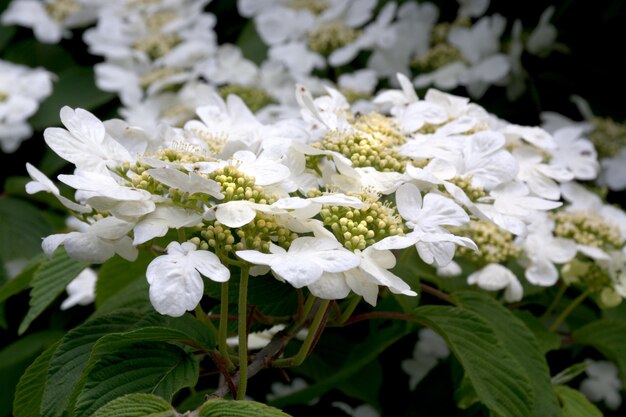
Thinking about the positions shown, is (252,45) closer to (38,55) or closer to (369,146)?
(38,55)

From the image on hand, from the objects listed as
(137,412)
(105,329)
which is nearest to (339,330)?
(105,329)

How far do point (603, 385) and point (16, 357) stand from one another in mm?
905

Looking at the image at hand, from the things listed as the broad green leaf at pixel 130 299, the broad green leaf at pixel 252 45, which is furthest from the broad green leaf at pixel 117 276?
the broad green leaf at pixel 252 45

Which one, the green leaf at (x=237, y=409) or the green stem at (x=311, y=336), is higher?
the green leaf at (x=237, y=409)

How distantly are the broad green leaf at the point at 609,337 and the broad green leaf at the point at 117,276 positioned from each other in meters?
0.56

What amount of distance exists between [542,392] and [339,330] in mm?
519

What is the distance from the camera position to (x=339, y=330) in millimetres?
1377

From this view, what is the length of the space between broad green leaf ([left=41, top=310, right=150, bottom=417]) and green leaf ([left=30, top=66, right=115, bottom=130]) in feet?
3.27

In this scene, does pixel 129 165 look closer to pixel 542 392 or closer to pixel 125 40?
pixel 542 392

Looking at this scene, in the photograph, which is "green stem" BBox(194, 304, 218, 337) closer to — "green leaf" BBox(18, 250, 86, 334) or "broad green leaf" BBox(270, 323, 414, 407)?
"green leaf" BBox(18, 250, 86, 334)

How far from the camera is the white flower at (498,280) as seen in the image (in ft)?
3.37

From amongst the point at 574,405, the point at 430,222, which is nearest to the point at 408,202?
the point at 430,222

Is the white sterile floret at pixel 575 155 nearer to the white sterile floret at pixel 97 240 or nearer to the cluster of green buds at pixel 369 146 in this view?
the cluster of green buds at pixel 369 146

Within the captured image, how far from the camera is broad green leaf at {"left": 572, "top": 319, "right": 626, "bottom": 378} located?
3.57ft
